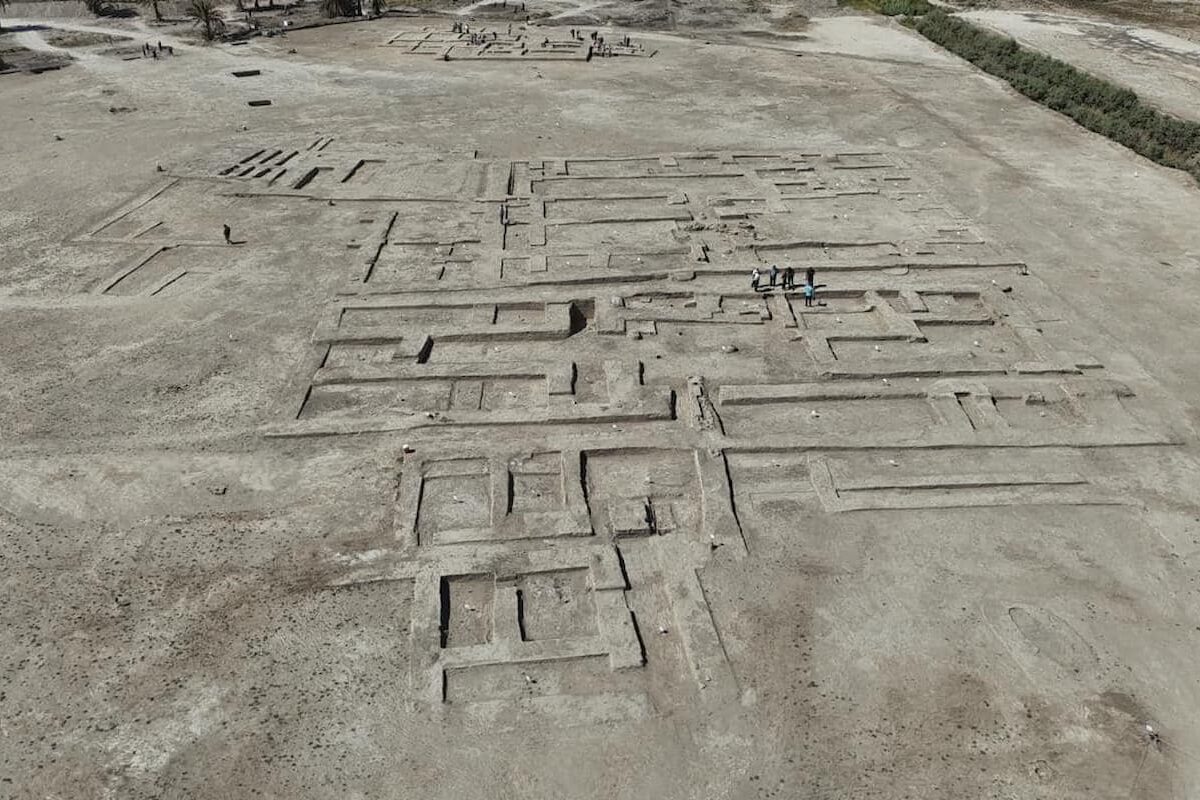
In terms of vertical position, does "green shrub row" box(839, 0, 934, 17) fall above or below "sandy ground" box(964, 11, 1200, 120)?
above

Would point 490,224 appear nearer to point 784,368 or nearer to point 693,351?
point 693,351

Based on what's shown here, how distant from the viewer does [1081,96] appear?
28.7 meters

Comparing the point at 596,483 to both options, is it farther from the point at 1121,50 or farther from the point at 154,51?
the point at 1121,50

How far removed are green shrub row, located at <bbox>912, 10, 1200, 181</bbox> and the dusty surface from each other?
4782 mm

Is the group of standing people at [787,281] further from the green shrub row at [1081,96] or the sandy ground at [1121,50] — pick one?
the sandy ground at [1121,50]

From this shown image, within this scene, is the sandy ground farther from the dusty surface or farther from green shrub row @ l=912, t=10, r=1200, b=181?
the dusty surface

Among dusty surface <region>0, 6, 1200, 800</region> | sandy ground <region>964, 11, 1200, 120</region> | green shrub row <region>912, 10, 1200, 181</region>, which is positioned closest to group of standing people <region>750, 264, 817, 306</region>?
dusty surface <region>0, 6, 1200, 800</region>

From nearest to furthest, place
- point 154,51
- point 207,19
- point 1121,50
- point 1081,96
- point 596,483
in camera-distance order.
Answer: point 596,483 → point 1081,96 → point 154,51 → point 1121,50 → point 207,19

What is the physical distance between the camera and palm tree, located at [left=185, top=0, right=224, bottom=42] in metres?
37.0

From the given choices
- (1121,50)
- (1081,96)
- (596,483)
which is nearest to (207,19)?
(596,483)

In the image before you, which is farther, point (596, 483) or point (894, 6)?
point (894, 6)

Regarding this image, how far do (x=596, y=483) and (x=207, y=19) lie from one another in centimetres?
3646

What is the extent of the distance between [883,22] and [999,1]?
8718 millimetres

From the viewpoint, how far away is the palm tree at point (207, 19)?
37.0 metres
